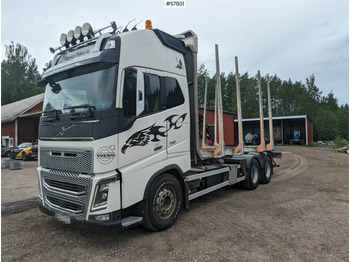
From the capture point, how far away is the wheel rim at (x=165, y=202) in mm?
4215

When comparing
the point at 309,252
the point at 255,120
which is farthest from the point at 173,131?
the point at 255,120

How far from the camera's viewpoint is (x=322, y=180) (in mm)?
8617

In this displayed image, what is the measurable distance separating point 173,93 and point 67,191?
2.48 m

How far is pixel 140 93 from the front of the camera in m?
3.77

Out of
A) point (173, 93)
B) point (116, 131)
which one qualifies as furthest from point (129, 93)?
point (173, 93)

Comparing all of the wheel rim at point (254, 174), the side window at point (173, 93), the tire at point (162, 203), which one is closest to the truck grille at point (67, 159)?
the tire at point (162, 203)

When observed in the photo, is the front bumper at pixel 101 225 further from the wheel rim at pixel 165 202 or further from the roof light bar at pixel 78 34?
the roof light bar at pixel 78 34

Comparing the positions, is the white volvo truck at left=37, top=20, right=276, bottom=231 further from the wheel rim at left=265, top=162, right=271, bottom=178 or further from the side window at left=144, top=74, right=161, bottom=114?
the wheel rim at left=265, top=162, right=271, bottom=178

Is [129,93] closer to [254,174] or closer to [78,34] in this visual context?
[78,34]

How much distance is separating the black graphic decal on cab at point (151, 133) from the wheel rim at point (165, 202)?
0.92m

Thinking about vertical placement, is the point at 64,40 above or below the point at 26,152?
above

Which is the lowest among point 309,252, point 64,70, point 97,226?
point 309,252

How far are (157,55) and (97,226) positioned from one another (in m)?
2.97

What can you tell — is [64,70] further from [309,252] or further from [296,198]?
[296,198]
